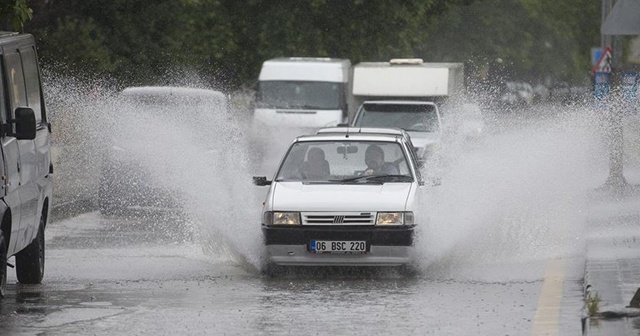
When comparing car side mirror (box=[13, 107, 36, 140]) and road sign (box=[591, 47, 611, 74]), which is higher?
car side mirror (box=[13, 107, 36, 140])

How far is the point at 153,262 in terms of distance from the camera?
56.6 feet

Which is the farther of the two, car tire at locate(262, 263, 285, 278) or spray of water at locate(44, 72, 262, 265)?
spray of water at locate(44, 72, 262, 265)

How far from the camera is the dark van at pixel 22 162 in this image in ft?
44.0

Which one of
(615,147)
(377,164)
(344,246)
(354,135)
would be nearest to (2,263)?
(344,246)

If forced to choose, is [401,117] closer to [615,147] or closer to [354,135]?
[615,147]

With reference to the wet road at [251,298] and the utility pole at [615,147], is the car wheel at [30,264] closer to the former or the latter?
the wet road at [251,298]

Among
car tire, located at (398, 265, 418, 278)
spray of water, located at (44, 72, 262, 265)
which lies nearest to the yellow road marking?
car tire, located at (398, 265, 418, 278)

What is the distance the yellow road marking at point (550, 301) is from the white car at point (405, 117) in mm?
15053

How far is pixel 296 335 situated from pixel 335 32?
127 feet

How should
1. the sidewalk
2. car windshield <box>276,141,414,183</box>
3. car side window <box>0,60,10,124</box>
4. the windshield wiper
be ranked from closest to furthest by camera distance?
the sidewalk, car side window <box>0,60,10,124</box>, the windshield wiper, car windshield <box>276,141,414,183</box>

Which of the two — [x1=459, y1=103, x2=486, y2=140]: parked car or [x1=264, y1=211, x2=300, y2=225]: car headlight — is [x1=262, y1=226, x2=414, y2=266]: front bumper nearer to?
[x1=264, y1=211, x2=300, y2=225]: car headlight

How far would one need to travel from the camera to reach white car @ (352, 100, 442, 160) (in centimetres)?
3216

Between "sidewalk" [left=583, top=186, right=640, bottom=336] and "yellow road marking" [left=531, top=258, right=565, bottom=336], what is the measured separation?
24 cm

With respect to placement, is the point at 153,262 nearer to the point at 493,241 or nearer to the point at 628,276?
the point at 493,241
